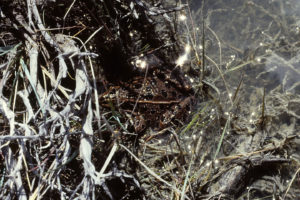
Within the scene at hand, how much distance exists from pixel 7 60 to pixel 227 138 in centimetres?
247

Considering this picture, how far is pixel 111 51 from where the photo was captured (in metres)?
2.64

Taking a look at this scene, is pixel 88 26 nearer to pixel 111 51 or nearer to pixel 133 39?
pixel 111 51

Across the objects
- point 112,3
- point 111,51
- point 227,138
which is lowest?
point 227,138

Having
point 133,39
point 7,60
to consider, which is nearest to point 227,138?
point 133,39

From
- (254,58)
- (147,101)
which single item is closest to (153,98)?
(147,101)

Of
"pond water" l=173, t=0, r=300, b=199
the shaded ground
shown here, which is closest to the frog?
the shaded ground

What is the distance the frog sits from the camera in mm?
2539

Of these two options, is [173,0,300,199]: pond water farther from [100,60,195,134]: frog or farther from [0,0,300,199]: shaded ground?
[100,60,195,134]: frog

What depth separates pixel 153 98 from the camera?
261 centimetres

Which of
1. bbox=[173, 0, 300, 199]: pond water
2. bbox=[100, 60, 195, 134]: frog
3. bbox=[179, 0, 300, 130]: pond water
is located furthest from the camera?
bbox=[179, 0, 300, 130]: pond water

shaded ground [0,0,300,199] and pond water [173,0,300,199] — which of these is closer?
shaded ground [0,0,300,199]

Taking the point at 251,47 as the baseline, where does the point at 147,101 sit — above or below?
below

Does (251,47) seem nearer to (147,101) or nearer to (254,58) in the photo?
(254,58)

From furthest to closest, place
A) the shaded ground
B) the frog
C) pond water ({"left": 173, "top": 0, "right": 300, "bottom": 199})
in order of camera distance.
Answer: pond water ({"left": 173, "top": 0, "right": 300, "bottom": 199}) → the frog → the shaded ground
